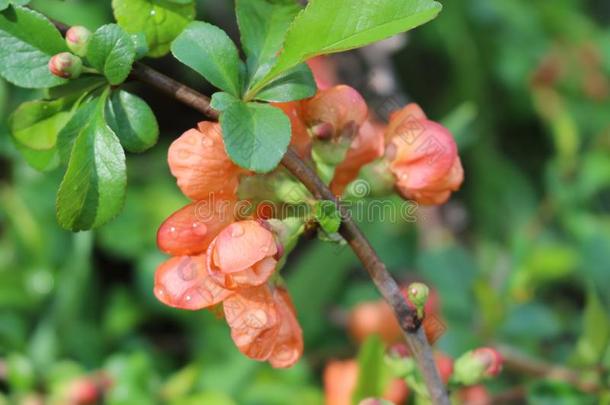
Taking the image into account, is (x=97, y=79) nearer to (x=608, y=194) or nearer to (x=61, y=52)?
(x=61, y=52)

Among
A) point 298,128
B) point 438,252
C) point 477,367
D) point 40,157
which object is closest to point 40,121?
point 40,157

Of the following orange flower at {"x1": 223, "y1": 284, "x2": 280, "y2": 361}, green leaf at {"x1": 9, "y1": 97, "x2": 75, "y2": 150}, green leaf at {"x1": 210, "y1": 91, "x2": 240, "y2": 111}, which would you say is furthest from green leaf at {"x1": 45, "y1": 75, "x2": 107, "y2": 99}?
orange flower at {"x1": 223, "y1": 284, "x2": 280, "y2": 361}

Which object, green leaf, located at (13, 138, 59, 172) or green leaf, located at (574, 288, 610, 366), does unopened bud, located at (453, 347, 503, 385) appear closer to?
green leaf, located at (574, 288, 610, 366)

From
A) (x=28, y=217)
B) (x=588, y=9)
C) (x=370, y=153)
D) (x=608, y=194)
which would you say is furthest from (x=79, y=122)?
(x=588, y=9)

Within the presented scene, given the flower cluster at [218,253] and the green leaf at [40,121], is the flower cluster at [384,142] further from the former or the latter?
the green leaf at [40,121]

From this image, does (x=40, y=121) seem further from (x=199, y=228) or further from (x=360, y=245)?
(x=360, y=245)

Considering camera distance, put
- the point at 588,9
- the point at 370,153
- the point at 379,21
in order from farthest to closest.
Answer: the point at 588,9, the point at 370,153, the point at 379,21
